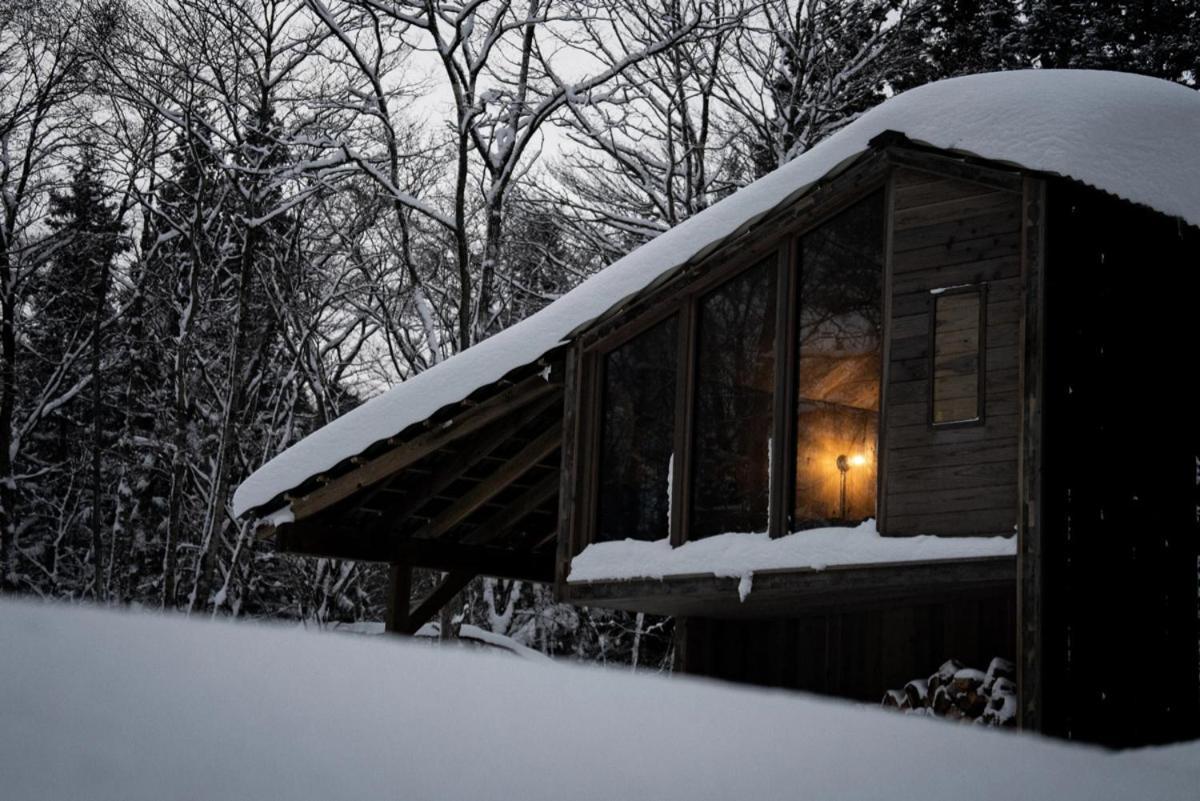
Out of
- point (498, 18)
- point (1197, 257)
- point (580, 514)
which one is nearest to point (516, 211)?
point (498, 18)

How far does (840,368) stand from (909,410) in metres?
0.75

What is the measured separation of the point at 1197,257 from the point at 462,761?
8862 mm

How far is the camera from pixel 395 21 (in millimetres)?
19625

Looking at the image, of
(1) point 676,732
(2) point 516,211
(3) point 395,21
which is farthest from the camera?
(2) point 516,211

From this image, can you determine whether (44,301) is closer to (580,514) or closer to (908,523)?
(580,514)

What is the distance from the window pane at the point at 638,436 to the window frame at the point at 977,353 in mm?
2482

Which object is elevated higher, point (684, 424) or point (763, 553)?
point (684, 424)

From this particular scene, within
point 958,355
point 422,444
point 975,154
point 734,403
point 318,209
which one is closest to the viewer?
point 975,154

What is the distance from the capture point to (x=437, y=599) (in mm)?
13375

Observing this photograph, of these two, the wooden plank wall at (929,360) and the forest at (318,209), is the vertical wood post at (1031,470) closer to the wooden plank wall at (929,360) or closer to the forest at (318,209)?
the wooden plank wall at (929,360)

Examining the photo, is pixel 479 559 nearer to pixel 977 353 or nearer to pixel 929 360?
pixel 929 360

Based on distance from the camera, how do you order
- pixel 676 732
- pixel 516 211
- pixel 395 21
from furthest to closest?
1. pixel 516 211
2. pixel 395 21
3. pixel 676 732

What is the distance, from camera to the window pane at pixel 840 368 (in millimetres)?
9320

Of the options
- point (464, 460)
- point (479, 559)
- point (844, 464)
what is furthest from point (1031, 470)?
point (479, 559)
